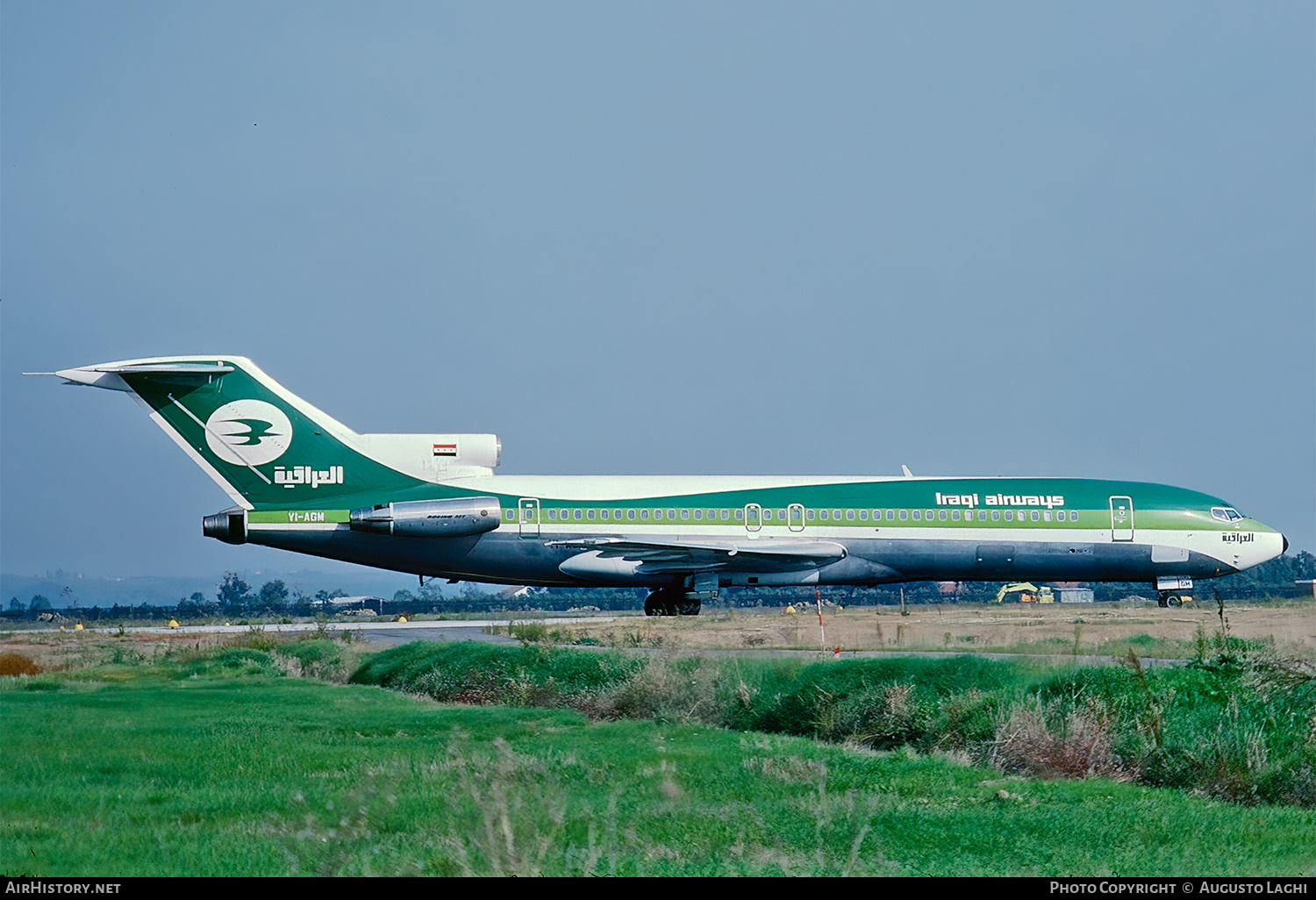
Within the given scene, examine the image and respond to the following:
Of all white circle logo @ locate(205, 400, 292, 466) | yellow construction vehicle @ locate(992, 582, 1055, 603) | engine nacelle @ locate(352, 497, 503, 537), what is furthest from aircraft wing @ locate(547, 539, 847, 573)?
yellow construction vehicle @ locate(992, 582, 1055, 603)

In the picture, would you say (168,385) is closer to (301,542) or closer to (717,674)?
(301,542)

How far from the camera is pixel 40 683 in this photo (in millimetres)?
16438

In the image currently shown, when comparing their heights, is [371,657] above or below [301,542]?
below

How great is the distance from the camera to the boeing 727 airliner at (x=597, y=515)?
2761cm

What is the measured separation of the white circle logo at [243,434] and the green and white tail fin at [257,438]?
0.06 feet

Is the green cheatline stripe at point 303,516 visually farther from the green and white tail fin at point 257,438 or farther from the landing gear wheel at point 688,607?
the landing gear wheel at point 688,607

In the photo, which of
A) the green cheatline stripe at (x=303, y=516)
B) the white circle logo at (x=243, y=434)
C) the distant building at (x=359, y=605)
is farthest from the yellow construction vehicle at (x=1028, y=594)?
the white circle logo at (x=243, y=434)

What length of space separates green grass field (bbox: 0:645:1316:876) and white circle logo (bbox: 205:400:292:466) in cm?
1499

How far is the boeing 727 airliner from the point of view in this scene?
27609 mm

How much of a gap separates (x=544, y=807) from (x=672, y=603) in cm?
2291

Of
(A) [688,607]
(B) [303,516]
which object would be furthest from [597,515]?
(B) [303,516]

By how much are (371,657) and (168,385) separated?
10.4 meters

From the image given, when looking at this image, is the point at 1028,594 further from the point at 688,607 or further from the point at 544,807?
the point at 544,807
